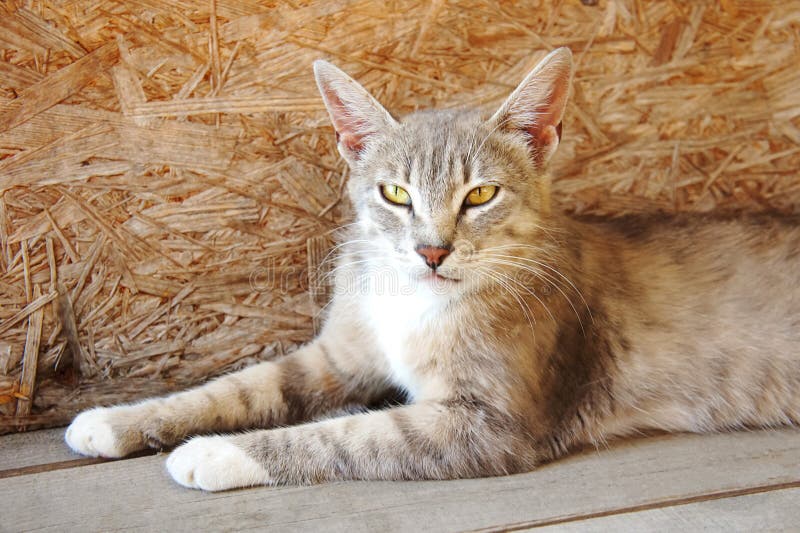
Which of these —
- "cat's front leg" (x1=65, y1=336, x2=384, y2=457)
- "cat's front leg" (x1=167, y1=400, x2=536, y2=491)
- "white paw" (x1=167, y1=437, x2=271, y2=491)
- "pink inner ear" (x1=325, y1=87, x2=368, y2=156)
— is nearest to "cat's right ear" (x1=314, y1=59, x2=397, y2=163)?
"pink inner ear" (x1=325, y1=87, x2=368, y2=156)

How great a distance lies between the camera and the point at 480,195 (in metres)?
2.19

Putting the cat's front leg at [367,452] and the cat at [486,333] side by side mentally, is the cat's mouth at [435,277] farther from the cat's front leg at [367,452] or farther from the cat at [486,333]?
the cat's front leg at [367,452]

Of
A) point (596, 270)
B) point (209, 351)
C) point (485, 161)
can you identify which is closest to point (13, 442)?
point (209, 351)

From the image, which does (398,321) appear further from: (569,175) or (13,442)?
(13,442)

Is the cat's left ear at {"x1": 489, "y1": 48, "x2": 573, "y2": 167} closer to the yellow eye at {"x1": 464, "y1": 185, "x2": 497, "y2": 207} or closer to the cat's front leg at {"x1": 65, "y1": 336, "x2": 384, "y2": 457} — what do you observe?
the yellow eye at {"x1": 464, "y1": 185, "x2": 497, "y2": 207}

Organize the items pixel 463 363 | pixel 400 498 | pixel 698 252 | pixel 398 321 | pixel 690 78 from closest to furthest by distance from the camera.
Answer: pixel 400 498, pixel 463 363, pixel 398 321, pixel 698 252, pixel 690 78

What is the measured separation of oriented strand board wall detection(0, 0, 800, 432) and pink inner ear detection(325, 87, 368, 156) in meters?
0.31

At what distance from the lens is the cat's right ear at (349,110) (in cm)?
224

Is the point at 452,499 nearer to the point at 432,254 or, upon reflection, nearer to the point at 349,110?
the point at 432,254

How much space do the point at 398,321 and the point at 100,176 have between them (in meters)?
1.16

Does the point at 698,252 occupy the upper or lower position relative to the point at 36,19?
lower

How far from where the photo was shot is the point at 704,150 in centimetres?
291

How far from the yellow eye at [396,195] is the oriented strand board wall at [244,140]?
1.67 ft

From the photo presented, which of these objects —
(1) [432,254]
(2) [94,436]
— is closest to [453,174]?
(1) [432,254]
